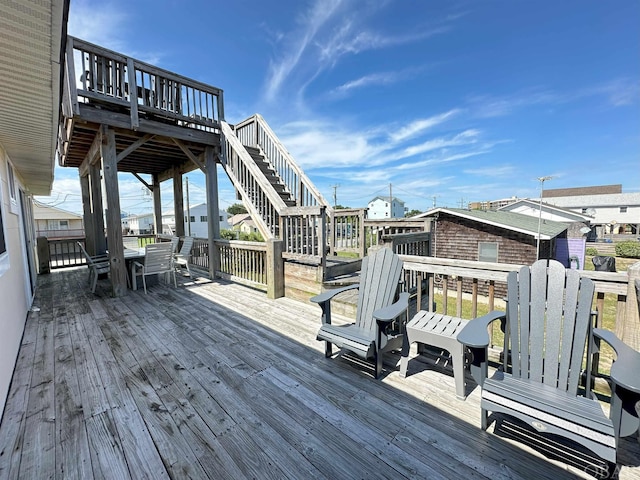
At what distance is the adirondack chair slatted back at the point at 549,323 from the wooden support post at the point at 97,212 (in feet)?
31.1

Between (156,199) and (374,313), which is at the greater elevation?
(156,199)

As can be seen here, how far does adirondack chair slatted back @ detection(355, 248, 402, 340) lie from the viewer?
8.39ft

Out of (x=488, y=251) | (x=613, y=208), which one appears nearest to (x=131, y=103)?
(x=488, y=251)

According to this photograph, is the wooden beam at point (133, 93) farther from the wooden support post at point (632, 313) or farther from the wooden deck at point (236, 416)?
the wooden support post at point (632, 313)

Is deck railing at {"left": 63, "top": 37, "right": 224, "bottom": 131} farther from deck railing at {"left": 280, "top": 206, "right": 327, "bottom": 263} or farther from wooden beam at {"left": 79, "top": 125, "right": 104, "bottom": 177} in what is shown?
deck railing at {"left": 280, "top": 206, "right": 327, "bottom": 263}

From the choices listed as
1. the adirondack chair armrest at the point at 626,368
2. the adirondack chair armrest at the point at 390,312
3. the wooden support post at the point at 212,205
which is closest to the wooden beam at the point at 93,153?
the wooden support post at the point at 212,205

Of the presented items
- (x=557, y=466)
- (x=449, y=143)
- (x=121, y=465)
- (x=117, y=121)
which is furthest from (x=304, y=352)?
(x=449, y=143)

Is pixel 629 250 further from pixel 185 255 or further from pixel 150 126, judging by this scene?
pixel 150 126

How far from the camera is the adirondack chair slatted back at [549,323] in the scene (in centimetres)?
159

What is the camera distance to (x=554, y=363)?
5.41 feet

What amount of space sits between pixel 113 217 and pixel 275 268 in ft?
11.3

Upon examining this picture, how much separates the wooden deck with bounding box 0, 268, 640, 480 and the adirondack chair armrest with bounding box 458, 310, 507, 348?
23.6 inches

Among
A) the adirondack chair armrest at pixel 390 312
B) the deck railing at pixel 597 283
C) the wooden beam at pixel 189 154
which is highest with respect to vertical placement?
the wooden beam at pixel 189 154

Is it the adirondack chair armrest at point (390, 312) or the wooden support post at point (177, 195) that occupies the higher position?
the wooden support post at point (177, 195)
